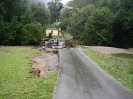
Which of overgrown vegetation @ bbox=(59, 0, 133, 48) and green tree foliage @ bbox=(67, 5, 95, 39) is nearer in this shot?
overgrown vegetation @ bbox=(59, 0, 133, 48)

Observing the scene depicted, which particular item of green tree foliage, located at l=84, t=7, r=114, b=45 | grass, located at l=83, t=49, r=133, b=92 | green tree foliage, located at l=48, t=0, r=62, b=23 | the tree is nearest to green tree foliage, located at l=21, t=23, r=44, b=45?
green tree foliage, located at l=84, t=7, r=114, b=45

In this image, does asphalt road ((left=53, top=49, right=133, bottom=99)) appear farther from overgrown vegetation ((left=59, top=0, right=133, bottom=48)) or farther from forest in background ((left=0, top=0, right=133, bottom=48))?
overgrown vegetation ((left=59, top=0, right=133, bottom=48))

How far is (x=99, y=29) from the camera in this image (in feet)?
135

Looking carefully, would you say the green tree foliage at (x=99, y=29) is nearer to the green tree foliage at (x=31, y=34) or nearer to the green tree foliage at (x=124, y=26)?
the green tree foliage at (x=124, y=26)

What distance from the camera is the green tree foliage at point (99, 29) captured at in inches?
1578

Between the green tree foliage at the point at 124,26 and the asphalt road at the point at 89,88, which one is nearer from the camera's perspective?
the asphalt road at the point at 89,88

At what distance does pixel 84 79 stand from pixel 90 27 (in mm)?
31090

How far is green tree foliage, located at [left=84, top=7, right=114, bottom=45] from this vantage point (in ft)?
132

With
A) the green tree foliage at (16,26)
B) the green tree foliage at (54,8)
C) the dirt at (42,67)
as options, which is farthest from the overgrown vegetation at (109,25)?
the green tree foliage at (54,8)

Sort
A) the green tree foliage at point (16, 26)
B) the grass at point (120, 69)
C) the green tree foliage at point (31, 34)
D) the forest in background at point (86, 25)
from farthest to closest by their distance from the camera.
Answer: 1. the forest in background at point (86, 25)
2. the green tree foliage at point (31, 34)
3. the green tree foliage at point (16, 26)
4. the grass at point (120, 69)

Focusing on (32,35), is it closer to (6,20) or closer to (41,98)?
(6,20)

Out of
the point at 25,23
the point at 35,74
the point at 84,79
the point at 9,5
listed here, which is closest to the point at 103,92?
the point at 84,79

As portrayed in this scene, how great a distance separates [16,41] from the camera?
3638 cm

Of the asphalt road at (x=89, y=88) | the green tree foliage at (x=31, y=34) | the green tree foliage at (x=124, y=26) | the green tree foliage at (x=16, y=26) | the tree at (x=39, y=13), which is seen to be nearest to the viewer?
the asphalt road at (x=89, y=88)
